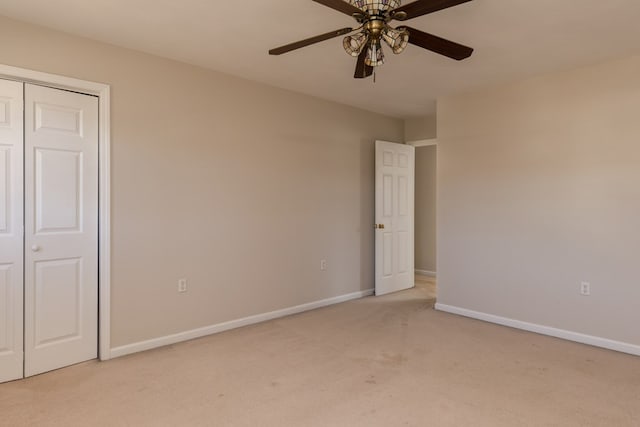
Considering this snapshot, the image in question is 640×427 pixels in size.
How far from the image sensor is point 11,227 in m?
2.74

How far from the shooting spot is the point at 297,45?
2223mm

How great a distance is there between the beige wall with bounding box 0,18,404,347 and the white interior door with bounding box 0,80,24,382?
307 millimetres

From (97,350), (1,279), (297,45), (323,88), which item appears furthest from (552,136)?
(1,279)

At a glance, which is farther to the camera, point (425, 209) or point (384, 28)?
point (425, 209)

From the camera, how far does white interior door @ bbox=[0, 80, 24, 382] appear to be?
269 centimetres

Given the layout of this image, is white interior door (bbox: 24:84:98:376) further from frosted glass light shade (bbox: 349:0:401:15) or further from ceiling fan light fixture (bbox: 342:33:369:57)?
frosted glass light shade (bbox: 349:0:401:15)

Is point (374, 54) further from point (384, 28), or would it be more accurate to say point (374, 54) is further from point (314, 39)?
point (314, 39)

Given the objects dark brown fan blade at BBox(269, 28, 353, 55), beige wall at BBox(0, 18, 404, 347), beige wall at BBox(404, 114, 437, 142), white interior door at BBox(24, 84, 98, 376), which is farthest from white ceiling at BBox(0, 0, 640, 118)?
beige wall at BBox(404, 114, 437, 142)

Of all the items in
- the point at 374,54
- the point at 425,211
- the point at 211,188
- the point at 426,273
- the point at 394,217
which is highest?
the point at 374,54

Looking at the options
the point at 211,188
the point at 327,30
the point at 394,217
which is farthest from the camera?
the point at 394,217

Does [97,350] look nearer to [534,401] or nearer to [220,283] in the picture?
[220,283]

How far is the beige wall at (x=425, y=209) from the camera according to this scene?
22.1 feet

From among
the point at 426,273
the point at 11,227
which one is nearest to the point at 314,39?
the point at 11,227

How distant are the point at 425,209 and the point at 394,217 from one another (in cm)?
169
